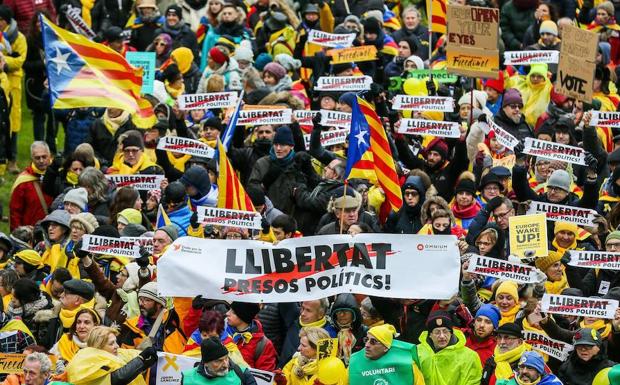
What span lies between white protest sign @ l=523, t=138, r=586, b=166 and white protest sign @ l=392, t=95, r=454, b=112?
1495 mm

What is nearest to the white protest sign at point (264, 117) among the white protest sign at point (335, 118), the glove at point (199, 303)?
the white protest sign at point (335, 118)

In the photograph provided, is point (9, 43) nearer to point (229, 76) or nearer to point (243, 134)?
point (229, 76)

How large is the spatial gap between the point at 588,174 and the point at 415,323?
2989 millimetres

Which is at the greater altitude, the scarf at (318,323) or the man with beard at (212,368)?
the man with beard at (212,368)

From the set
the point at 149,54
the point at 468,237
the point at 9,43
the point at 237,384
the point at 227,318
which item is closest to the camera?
the point at 237,384

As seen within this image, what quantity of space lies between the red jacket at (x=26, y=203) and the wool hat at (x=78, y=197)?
1.65 m

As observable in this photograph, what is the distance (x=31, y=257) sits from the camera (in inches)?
684

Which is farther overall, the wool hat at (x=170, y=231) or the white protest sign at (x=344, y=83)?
the white protest sign at (x=344, y=83)

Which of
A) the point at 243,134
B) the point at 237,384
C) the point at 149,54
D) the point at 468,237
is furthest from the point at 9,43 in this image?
the point at 237,384

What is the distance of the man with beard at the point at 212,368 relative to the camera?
45.7 ft

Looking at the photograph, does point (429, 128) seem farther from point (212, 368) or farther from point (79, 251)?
point (212, 368)

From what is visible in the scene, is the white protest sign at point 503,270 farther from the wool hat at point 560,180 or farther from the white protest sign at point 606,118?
the white protest sign at point 606,118

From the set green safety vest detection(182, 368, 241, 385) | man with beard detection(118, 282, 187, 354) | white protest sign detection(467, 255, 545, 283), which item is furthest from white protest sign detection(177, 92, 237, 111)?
green safety vest detection(182, 368, 241, 385)

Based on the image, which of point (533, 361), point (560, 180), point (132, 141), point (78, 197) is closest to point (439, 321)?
point (533, 361)
